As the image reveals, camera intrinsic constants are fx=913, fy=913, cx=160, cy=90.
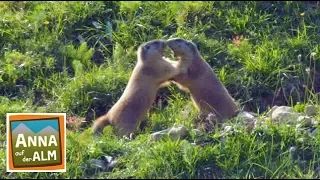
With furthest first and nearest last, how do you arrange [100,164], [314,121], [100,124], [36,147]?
1. [100,124]
2. [314,121]
3. [100,164]
4. [36,147]

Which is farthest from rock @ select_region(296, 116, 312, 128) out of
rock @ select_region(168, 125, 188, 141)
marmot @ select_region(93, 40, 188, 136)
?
marmot @ select_region(93, 40, 188, 136)

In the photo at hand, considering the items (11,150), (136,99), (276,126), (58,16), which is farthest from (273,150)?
(58,16)

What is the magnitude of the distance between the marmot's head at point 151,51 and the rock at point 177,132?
1.22 metres

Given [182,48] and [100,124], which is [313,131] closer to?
[182,48]

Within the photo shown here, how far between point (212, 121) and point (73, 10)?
2684 mm

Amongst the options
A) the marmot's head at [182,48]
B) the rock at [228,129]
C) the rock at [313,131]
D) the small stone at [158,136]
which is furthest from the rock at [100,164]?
the marmot's head at [182,48]

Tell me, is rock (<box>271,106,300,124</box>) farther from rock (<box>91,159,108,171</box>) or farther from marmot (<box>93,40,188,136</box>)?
rock (<box>91,159,108,171</box>)

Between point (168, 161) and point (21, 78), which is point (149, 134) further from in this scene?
point (21, 78)

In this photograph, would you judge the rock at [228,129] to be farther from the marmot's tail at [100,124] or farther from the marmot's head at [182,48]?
the marmot's head at [182,48]

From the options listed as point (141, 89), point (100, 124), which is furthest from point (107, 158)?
point (141, 89)

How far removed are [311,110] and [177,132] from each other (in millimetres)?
1240

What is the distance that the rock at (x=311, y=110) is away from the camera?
7.48m

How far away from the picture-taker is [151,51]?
26.8 feet

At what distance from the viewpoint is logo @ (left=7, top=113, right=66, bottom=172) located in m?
6.49
